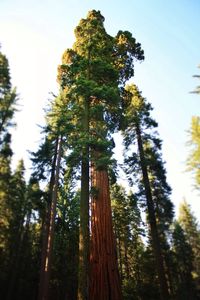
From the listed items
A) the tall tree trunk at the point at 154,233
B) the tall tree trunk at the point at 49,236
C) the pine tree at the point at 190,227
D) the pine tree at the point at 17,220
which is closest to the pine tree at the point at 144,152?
the tall tree trunk at the point at 154,233

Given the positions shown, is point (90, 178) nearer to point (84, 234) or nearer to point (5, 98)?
point (84, 234)

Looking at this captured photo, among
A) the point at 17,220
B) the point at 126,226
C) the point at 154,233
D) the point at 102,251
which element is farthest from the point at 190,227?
the point at 102,251

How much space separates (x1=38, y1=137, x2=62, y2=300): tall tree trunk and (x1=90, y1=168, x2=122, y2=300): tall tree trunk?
18.2 ft

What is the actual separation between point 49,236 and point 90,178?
5.41 metres

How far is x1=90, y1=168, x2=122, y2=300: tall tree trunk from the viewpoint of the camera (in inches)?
297

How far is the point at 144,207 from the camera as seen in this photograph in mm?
17234

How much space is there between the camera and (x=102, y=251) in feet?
26.9

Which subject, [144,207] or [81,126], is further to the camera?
[144,207]

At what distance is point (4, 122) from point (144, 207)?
12649mm

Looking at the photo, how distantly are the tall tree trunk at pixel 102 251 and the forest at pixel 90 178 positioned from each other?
3cm

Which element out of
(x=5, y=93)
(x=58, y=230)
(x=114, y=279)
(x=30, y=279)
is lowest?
(x=114, y=279)

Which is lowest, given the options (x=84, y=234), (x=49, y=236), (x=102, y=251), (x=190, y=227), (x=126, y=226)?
(x=102, y=251)

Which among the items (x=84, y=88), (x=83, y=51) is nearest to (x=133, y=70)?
(x=83, y=51)

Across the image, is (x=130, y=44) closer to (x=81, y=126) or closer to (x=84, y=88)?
(x=84, y=88)
